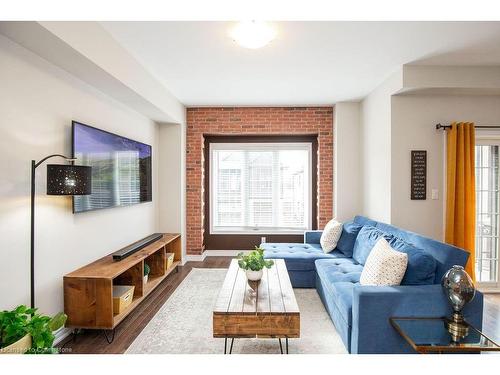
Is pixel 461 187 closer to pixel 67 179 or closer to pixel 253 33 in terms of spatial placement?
pixel 253 33

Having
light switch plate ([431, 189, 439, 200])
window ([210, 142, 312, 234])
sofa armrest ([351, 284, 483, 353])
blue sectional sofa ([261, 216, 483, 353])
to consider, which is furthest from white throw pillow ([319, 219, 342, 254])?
sofa armrest ([351, 284, 483, 353])

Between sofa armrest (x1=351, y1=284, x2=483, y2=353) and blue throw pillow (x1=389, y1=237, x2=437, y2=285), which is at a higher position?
blue throw pillow (x1=389, y1=237, x2=437, y2=285)

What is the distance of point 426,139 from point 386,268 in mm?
2032

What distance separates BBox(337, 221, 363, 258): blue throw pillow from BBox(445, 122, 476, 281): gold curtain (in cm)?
100

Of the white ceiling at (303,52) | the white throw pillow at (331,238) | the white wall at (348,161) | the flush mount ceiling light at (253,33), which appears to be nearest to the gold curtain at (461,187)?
the white ceiling at (303,52)

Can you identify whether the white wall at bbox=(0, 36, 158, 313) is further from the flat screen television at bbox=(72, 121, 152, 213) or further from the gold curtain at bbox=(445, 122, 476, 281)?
the gold curtain at bbox=(445, 122, 476, 281)

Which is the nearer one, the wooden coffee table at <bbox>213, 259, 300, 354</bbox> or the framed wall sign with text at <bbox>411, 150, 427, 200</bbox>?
the wooden coffee table at <bbox>213, 259, 300, 354</bbox>

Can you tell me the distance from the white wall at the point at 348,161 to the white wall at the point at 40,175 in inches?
132

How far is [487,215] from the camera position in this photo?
3547mm

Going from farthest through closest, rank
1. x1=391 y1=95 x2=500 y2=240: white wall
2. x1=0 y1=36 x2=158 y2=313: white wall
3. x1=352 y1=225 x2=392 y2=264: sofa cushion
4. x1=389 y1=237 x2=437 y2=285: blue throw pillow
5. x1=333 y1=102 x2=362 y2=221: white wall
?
x1=333 y1=102 x2=362 y2=221: white wall < x1=391 y1=95 x2=500 y2=240: white wall < x1=352 y1=225 x2=392 y2=264: sofa cushion < x1=389 y1=237 x2=437 y2=285: blue throw pillow < x1=0 y1=36 x2=158 y2=313: white wall

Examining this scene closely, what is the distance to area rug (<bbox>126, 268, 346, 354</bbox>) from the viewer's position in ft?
7.30

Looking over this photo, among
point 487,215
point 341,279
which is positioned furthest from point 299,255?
point 487,215
